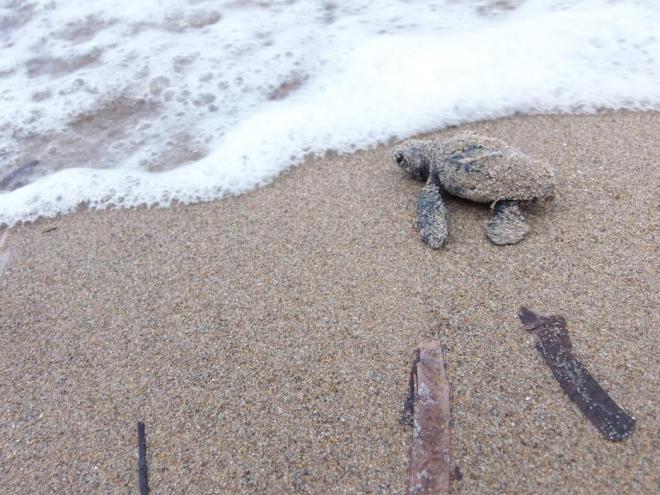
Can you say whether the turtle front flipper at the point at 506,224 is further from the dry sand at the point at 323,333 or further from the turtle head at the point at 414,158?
the turtle head at the point at 414,158

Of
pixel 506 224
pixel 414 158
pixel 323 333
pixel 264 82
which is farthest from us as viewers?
pixel 264 82

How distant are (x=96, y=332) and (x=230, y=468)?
930 millimetres

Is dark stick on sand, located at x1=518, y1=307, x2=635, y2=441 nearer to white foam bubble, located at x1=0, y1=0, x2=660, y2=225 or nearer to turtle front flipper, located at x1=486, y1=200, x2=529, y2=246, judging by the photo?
turtle front flipper, located at x1=486, y1=200, x2=529, y2=246

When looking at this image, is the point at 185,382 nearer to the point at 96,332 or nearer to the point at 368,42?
the point at 96,332

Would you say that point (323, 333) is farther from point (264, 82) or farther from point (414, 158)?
point (264, 82)

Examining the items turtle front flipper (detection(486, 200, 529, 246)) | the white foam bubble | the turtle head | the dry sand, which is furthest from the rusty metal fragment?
the white foam bubble

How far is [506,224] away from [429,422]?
105cm

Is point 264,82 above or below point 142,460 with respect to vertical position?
above

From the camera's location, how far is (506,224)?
2316 millimetres

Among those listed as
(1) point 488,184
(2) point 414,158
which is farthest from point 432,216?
(2) point 414,158

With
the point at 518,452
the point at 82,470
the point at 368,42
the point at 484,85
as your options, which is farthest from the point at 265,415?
the point at 368,42

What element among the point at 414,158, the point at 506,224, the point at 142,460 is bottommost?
the point at 142,460

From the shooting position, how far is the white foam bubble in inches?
120

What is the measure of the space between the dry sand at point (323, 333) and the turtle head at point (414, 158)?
10cm
